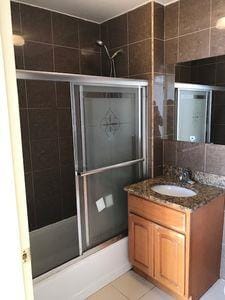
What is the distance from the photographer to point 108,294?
1.98 m

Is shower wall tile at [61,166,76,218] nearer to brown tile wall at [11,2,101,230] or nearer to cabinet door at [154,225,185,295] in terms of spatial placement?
brown tile wall at [11,2,101,230]

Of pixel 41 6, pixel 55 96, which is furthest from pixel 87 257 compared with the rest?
pixel 41 6

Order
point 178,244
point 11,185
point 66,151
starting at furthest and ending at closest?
point 66,151 → point 178,244 → point 11,185

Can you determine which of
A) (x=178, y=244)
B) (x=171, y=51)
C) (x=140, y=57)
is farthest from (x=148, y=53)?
(x=178, y=244)

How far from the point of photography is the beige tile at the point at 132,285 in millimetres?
1971

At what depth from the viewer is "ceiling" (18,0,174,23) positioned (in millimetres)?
2092

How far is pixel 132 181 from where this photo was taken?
2.32m

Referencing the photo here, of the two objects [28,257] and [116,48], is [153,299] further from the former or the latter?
[116,48]

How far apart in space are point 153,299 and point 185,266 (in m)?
0.45

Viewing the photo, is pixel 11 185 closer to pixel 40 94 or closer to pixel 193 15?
pixel 40 94

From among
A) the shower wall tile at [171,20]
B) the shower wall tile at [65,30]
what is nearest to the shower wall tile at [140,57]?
the shower wall tile at [171,20]

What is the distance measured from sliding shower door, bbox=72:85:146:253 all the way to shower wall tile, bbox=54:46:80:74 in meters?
0.71

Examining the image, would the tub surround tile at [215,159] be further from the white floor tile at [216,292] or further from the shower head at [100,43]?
the shower head at [100,43]

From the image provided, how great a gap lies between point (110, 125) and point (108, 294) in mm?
1415
